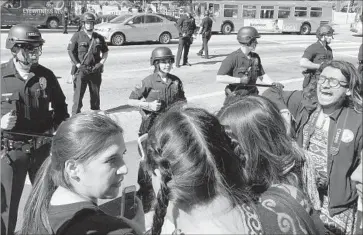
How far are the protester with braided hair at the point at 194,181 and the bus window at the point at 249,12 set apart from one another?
30.7 m

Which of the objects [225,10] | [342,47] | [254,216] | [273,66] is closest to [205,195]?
[254,216]

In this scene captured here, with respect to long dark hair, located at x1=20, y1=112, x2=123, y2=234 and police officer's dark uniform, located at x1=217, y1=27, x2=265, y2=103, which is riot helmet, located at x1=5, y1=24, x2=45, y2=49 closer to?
long dark hair, located at x1=20, y1=112, x2=123, y2=234

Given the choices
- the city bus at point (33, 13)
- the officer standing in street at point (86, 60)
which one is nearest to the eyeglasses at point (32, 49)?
the officer standing in street at point (86, 60)

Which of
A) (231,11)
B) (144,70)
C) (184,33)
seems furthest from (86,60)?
(231,11)

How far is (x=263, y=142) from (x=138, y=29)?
20.0 meters

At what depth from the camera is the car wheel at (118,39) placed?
2106 centimetres

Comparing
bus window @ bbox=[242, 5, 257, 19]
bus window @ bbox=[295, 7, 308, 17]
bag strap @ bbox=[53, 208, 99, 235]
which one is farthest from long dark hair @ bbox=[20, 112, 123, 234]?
bus window @ bbox=[295, 7, 308, 17]

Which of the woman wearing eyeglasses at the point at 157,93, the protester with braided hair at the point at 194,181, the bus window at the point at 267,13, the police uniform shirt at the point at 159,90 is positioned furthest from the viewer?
the bus window at the point at 267,13

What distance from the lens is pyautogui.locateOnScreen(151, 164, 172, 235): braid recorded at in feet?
6.09

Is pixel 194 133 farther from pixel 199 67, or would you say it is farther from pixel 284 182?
pixel 199 67

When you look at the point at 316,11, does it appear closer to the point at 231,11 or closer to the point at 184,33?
the point at 231,11

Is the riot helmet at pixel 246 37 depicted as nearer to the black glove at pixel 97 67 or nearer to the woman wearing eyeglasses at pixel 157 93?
the woman wearing eyeglasses at pixel 157 93

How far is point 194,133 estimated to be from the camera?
6.09ft

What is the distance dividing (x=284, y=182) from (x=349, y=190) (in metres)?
1.42
